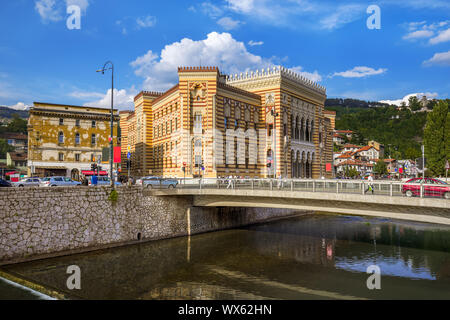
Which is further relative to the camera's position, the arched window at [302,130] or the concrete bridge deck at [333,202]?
the arched window at [302,130]

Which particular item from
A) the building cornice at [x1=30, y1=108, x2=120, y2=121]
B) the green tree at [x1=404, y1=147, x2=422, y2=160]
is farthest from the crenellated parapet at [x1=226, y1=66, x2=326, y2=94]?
the green tree at [x1=404, y1=147, x2=422, y2=160]

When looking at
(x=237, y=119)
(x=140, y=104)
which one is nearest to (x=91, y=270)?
(x=237, y=119)

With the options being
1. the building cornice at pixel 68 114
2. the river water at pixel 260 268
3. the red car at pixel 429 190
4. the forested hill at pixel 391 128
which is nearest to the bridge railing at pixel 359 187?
the red car at pixel 429 190

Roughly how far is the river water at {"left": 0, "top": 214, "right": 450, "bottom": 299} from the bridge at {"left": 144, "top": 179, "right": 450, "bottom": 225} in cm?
370

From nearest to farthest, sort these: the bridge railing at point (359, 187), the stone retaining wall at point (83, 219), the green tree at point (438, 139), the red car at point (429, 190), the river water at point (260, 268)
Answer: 1. the river water at point (260, 268)
2. the red car at point (429, 190)
3. the bridge railing at point (359, 187)
4. the stone retaining wall at point (83, 219)
5. the green tree at point (438, 139)

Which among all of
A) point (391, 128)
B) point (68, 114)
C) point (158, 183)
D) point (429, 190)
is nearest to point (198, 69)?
point (158, 183)

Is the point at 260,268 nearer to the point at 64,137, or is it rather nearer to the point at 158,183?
the point at 158,183

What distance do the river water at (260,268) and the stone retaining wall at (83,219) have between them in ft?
3.19

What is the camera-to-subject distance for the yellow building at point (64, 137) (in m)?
50.6

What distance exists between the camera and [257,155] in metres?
52.6

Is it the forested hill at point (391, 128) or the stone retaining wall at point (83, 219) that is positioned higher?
the forested hill at point (391, 128)

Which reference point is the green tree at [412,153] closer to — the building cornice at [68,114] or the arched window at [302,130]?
the arched window at [302,130]
